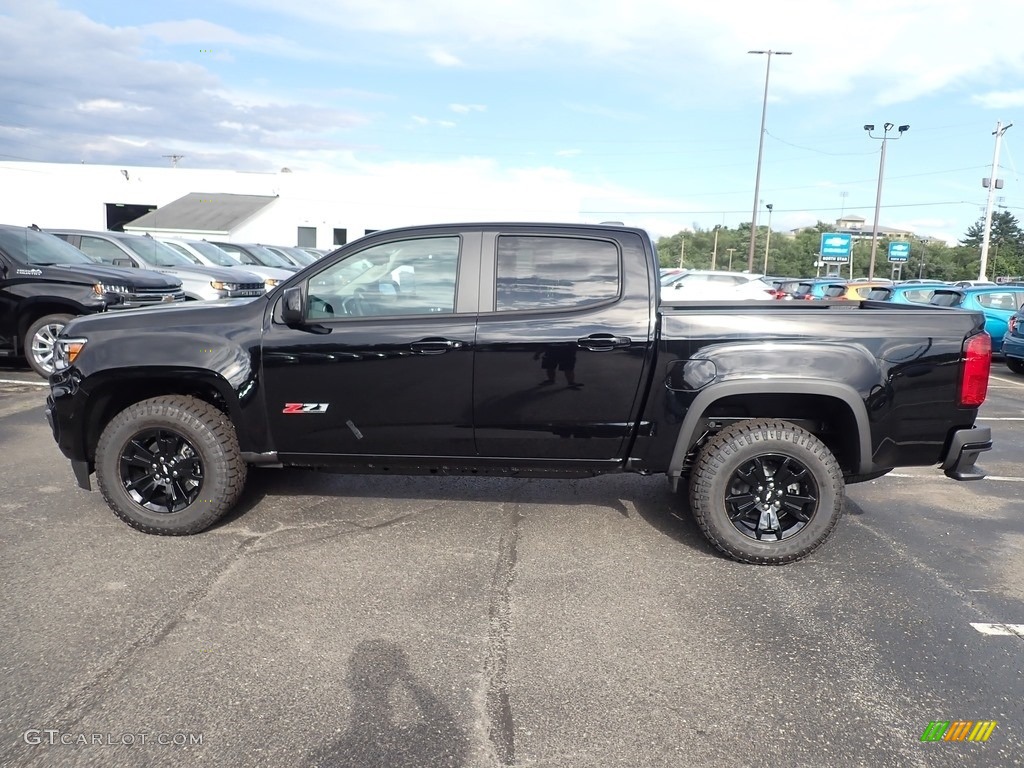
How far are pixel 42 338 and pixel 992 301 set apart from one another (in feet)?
53.1

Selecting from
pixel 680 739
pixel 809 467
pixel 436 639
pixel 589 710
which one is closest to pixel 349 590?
pixel 436 639

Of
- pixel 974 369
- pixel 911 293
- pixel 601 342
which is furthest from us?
pixel 911 293

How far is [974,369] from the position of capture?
161 inches

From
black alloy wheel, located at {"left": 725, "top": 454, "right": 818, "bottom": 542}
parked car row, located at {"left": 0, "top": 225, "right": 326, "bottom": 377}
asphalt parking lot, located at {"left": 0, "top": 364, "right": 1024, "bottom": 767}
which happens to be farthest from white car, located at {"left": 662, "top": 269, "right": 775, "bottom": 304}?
black alloy wheel, located at {"left": 725, "top": 454, "right": 818, "bottom": 542}

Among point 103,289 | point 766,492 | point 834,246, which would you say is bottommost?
point 766,492

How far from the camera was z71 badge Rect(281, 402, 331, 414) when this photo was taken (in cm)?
437

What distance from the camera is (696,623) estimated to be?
3.62 m

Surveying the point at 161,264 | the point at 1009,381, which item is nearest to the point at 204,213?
the point at 161,264

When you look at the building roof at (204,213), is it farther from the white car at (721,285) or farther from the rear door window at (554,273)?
the rear door window at (554,273)

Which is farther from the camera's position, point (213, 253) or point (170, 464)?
point (213, 253)

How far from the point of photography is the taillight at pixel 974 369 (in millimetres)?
4078

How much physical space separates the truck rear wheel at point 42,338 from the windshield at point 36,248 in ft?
2.53

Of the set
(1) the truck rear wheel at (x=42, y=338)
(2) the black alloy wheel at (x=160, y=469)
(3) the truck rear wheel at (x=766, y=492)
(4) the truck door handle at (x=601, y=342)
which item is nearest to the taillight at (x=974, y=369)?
(3) the truck rear wheel at (x=766, y=492)

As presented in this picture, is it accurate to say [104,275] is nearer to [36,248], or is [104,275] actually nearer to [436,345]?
[36,248]
